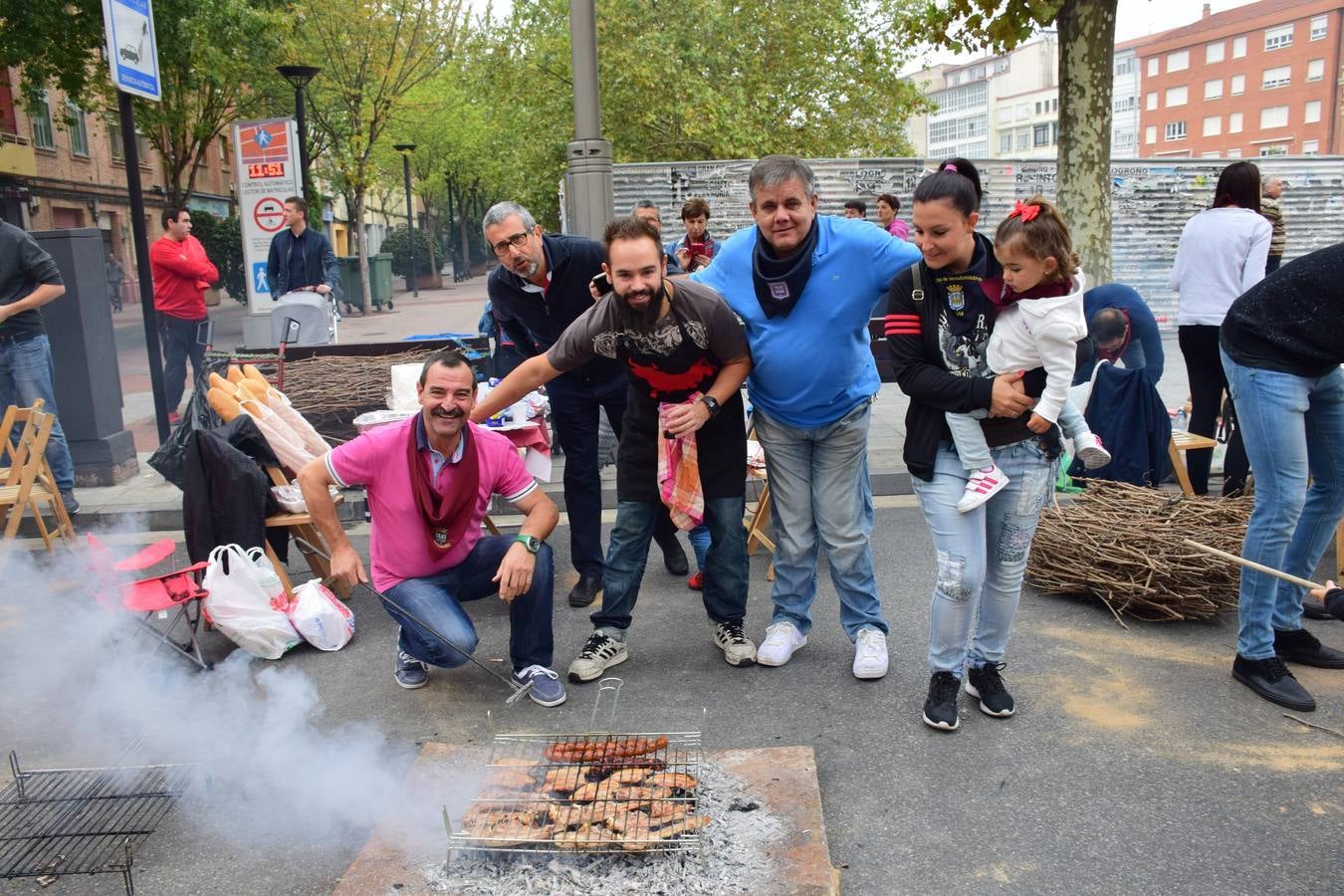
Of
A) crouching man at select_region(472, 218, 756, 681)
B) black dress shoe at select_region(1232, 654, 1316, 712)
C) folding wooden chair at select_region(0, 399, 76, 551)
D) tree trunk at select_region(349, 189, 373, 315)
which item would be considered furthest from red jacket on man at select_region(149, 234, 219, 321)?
tree trunk at select_region(349, 189, 373, 315)

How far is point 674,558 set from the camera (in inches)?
210

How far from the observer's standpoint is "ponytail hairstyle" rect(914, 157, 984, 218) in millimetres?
3105

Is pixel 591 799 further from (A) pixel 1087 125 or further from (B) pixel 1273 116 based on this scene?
(B) pixel 1273 116

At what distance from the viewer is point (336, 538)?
12.0ft


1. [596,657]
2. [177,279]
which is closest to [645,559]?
[596,657]

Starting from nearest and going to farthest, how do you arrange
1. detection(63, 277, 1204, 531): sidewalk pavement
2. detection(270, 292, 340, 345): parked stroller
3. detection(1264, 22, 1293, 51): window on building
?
detection(63, 277, 1204, 531): sidewalk pavement < detection(270, 292, 340, 345): parked stroller < detection(1264, 22, 1293, 51): window on building

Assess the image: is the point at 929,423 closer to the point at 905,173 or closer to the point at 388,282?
the point at 905,173

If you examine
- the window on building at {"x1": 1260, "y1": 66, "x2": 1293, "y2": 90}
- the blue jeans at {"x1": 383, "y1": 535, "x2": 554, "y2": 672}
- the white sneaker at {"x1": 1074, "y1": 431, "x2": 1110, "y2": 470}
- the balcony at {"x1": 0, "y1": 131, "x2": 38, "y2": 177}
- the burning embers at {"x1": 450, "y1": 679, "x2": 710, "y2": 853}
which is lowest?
the burning embers at {"x1": 450, "y1": 679, "x2": 710, "y2": 853}

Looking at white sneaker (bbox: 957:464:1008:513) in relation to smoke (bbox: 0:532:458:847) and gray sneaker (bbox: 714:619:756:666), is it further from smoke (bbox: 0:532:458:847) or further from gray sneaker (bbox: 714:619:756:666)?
smoke (bbox: 0:532:458:847)

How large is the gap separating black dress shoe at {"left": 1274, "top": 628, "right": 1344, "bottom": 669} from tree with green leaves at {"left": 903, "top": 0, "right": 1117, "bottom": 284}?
13.7 ft

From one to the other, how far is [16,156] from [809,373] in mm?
28552

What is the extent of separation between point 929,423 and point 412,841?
2.07 metres

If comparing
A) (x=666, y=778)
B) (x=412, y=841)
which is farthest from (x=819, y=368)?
(x=412, y=841)

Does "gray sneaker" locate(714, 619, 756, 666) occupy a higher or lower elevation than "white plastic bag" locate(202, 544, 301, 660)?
lower
